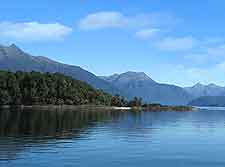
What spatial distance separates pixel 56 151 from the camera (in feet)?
188

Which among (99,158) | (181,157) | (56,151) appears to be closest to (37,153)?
(56,151)

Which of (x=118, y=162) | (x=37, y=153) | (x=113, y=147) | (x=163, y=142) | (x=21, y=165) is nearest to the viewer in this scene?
(x=21, y=165)

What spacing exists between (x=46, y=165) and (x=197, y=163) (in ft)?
53.6

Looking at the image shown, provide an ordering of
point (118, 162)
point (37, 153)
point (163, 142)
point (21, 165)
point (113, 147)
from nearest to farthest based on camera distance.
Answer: point (21, 165) < point (118, 162) < point (37, 153) < point (113, 147) < point (163, 142)

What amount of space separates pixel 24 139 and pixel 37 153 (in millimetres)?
16649

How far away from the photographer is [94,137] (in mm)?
79938

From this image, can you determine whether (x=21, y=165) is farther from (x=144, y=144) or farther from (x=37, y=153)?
(x=144, y=144)

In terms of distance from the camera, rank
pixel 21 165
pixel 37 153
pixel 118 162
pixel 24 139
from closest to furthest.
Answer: pixel 21 165 → pixel 118 162 → pixel 37 153 → pixel 24 139

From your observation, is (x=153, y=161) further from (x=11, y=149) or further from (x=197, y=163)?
(x=11, y=149)

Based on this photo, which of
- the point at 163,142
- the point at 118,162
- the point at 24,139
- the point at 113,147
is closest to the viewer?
the point at 118,162

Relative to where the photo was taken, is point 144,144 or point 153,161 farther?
point 144,144

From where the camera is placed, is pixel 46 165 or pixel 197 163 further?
pixel 197 163

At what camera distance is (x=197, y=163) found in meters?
52.5

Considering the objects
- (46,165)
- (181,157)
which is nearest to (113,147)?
(181,157)
